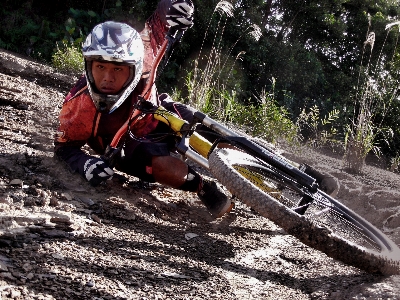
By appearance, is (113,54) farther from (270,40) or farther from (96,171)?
(270,40)

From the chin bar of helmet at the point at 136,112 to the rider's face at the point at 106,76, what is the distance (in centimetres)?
15

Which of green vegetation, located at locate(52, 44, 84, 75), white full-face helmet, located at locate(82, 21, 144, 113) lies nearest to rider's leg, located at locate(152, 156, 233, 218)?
white full-face helmet, located at locate(82, 21, 144, 113)

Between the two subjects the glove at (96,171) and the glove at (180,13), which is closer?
the glove at (96,171)

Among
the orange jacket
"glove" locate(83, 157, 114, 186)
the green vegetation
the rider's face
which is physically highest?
the rider's face

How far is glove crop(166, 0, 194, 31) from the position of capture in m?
2.66

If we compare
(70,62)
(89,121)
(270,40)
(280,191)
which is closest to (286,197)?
(280,191)

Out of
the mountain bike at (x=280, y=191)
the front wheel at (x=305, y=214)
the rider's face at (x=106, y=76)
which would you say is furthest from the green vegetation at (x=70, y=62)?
the front wheel at (x=305, y=214)

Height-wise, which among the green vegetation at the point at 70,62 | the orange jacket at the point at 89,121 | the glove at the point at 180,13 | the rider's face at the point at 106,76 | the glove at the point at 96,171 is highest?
the glove at the point at 180,13

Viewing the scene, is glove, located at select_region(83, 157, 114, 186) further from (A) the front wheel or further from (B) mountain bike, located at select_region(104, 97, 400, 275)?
(A) the front wheel

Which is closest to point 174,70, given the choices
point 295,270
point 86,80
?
point 86,80

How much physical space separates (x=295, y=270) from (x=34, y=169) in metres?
1.42

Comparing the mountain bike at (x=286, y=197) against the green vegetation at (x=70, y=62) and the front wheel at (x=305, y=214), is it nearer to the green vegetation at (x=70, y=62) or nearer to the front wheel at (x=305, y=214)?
the front wheel at (x=305, y=214)

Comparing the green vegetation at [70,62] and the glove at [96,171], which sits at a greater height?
the glove at [96,171]

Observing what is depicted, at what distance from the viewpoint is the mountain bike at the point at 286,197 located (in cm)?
164
